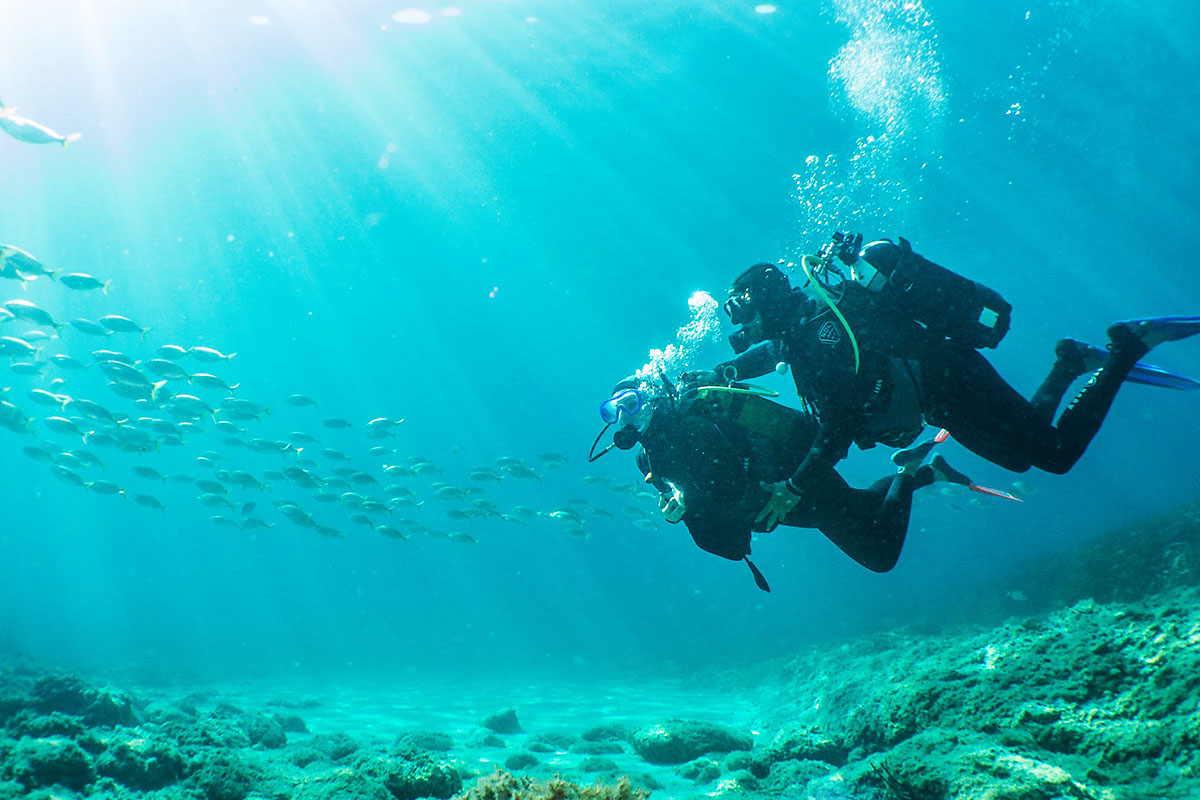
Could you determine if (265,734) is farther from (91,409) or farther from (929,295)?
(91,409)

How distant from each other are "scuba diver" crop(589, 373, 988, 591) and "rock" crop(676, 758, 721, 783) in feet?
8.24

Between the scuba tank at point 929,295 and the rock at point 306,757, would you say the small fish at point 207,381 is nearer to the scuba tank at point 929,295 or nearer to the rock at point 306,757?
the rock at point 306,757

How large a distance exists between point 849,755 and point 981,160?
24585 millimetres

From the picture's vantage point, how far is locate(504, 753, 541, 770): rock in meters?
6.01

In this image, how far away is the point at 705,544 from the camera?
11.7 ft

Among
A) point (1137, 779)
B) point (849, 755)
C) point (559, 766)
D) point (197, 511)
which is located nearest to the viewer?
point (1137, 779)

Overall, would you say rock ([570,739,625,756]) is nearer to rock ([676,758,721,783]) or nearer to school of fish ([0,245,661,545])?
rock ([676,758,721,783])

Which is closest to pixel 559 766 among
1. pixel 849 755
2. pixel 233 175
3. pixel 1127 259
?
pixel 849 755

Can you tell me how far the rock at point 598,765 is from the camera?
5.72 meters

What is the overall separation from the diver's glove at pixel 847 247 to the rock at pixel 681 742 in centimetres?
548

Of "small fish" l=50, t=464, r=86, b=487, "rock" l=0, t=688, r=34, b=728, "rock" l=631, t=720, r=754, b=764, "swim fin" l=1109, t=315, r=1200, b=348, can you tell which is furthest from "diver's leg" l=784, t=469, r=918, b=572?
"small fish" l=50, t=464, r=86, b=487

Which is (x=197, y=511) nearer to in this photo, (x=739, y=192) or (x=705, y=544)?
(x=739, y=192)

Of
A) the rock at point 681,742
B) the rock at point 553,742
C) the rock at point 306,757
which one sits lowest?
the rock at point 553,742

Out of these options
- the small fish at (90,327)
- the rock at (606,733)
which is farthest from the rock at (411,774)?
the small fish at (90,327)
